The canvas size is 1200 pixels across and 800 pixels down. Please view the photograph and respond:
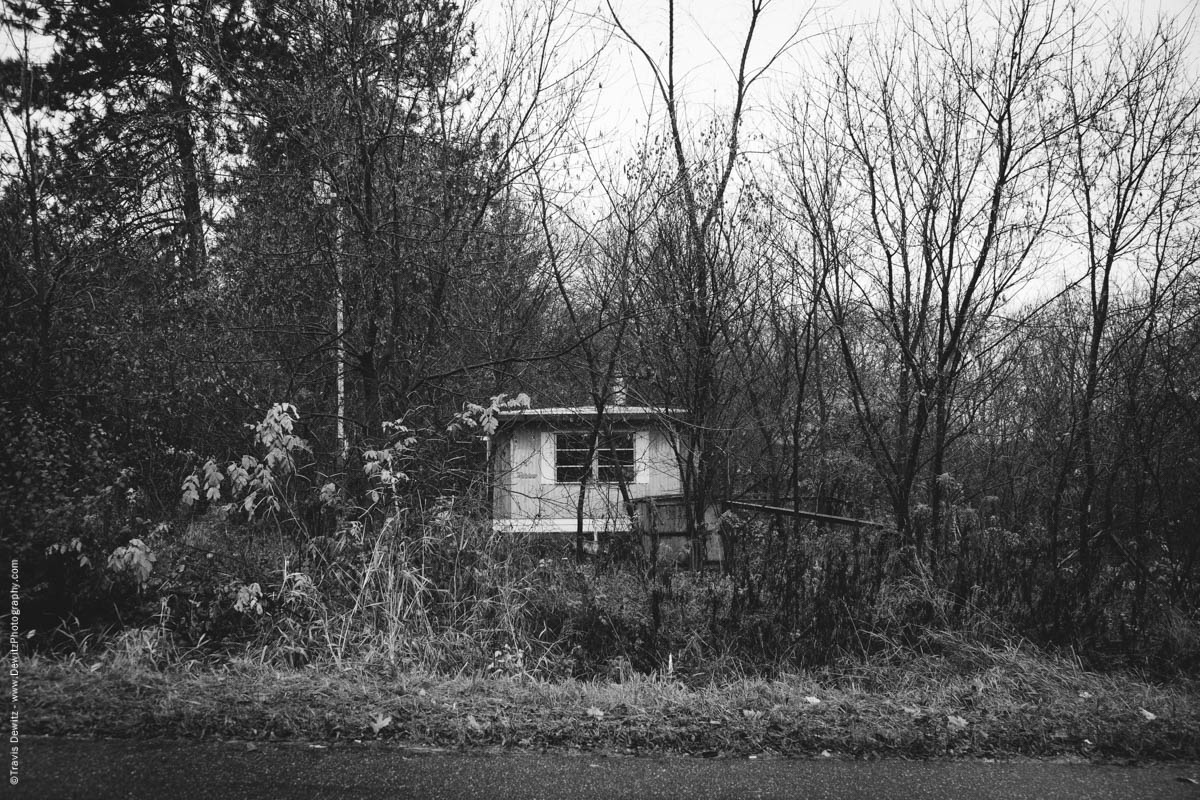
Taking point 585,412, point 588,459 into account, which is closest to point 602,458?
point 585,412

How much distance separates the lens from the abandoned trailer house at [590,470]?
865 centimetres

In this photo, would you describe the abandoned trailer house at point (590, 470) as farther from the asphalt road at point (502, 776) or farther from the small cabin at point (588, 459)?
the asphalt road at point (502, 776)

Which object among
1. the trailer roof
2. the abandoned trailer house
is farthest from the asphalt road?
the trailer roof

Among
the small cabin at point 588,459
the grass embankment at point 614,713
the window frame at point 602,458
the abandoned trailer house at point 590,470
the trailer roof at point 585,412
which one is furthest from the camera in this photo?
the window frame at point 602,458

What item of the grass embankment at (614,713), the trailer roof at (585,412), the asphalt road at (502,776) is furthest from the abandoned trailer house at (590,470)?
the asphalt road at (502,776)

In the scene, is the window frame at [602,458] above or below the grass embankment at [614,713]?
above

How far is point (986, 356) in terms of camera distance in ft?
29.2

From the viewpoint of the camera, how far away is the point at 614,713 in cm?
356

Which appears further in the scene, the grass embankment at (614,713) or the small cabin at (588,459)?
the small cabin at (588,459)

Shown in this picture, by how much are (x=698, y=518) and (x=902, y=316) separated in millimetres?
3882

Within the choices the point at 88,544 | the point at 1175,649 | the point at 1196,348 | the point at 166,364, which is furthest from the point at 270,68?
the point at 1196,348

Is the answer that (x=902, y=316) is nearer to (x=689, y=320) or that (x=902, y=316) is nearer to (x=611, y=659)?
(x=689, y=320)

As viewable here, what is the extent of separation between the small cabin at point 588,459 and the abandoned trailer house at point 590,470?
16mm

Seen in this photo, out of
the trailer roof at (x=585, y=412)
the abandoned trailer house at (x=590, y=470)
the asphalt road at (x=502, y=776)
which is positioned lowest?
the asphalt road at (x=502, y=776)
